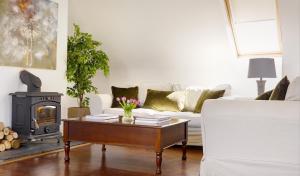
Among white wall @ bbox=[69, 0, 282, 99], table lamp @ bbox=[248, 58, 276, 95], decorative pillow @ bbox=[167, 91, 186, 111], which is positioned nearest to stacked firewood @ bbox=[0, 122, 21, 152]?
decorative pillow @ bbox=[167, 91, 186, 111]

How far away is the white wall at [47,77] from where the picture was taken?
14.3 feet

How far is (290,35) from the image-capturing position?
4.45 m

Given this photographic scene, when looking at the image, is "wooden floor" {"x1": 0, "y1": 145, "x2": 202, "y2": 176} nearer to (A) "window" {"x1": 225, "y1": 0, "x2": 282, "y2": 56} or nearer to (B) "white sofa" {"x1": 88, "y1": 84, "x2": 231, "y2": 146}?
(B) "white sofa" {"x1": 88, "y1": 84, "x2": 231, "y2": 146}

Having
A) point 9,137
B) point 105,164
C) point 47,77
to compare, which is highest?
point 47,77

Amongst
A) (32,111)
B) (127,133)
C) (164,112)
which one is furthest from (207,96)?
(32,111)

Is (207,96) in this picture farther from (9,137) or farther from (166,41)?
(9,137)

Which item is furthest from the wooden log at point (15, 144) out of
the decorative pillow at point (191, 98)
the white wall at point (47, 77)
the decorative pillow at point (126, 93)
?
the decorative pillow at point (191, 98)

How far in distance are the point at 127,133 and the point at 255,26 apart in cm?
287

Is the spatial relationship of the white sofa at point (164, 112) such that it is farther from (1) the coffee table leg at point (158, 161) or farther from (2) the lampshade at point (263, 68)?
(1) the coffee table leg at point (158, 161)

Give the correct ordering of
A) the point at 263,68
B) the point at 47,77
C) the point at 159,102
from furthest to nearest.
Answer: the point at 159,102, the point at 47,77, the point at 263,68

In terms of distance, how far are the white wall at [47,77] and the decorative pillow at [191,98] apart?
1876 mm

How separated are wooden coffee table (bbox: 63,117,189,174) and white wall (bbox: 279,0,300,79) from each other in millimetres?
1631

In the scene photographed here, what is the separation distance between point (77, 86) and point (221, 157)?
11.4 feet

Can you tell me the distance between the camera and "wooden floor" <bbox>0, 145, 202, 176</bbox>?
11.3 ft
